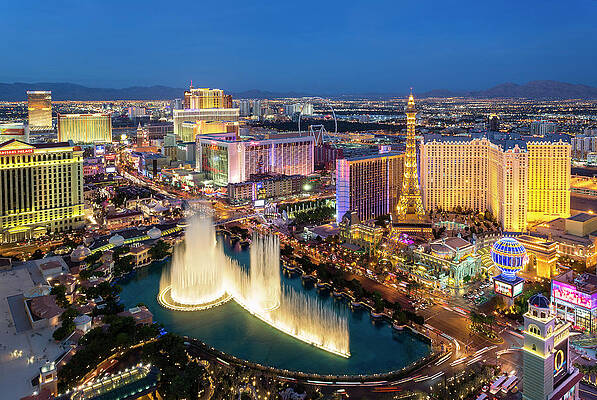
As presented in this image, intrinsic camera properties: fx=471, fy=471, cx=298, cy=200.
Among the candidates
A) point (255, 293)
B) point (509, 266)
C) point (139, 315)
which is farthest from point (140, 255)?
point (509, 266)

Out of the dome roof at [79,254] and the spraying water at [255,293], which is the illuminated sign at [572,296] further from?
the dome roof at [79,254]

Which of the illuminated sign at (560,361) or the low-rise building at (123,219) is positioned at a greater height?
the low-rise building at (123,219)

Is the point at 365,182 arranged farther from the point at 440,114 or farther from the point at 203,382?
the point at 440,114

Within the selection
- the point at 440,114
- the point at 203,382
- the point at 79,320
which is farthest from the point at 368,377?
the point at 440,114

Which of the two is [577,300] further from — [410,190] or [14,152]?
[14,152]

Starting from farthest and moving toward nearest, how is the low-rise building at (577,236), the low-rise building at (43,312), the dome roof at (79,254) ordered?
the dome roof at (79,254)
the low-rise building at (577,236)
the low-rise building at (43,312)

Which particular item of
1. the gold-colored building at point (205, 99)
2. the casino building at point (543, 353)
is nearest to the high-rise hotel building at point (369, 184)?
the casino building at point (543, 353)
